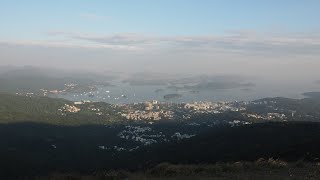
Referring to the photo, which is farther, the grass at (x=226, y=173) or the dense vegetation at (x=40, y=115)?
the dense vegetation at (x=40, y=115)

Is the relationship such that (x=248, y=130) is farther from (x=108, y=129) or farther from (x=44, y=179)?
(x=108, y=129)

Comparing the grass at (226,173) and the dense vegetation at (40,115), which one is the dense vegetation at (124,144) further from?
the dense vegetation at (40,115)

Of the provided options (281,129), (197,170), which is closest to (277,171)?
(197,170)

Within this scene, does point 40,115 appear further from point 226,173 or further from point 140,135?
point 226,173

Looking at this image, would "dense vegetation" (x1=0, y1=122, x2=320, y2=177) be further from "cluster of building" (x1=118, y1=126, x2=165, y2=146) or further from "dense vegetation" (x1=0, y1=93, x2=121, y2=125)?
"dense vegetation" (x1=0, y1=93, x2=121, y2=125)

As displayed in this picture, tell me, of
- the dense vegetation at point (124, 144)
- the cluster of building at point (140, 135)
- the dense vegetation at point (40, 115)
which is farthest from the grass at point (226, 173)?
the dense vegetation at point (40, 115)

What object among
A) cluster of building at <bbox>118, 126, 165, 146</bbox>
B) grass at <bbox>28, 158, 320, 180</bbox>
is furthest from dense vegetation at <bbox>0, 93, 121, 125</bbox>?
grass at <bbox>28, 158, 320, 180</bbox>

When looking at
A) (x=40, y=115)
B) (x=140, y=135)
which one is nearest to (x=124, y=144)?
(x=140, y=135)

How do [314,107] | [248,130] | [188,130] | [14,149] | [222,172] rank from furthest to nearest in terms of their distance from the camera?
[314,107]
[188,130]
[14,149]
[248,130]
[222,172]

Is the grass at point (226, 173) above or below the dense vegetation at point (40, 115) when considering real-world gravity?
above

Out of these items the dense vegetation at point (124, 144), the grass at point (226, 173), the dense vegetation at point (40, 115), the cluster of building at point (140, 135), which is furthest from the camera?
the dense vegetation at point (40, 115)

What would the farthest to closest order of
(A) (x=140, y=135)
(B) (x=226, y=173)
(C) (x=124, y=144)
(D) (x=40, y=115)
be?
1. (D) (x=40, y=115)
2. (A) (x=140, y=135)
3. (C) (x=124, y=144)
4. (B) (x=226, y=173)
